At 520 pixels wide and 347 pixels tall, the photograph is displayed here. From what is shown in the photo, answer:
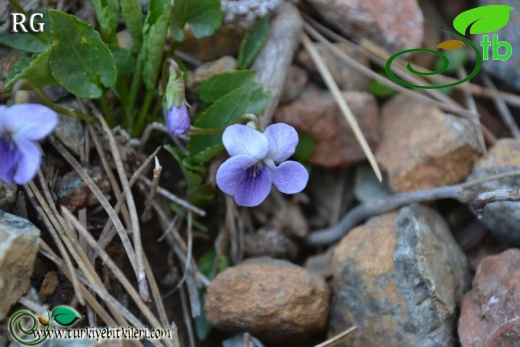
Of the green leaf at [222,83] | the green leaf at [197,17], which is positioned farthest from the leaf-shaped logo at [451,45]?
the green leaf at [197,17]

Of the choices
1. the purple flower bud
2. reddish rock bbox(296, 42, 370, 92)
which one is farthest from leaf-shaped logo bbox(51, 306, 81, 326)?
reddish rock bbox(296, 42, 370, 92)

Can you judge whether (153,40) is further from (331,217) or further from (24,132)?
(331,217)

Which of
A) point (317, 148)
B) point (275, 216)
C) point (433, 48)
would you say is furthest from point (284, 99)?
point (433, 48)

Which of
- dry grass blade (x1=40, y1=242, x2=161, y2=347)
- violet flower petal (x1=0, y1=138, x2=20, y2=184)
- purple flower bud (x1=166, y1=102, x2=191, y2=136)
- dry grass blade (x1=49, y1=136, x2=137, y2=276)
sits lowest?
dry grass blade (x1=40, y1=242, x2=161, y2=347)

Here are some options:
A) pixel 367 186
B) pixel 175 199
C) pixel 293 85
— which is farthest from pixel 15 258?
pixel 367 186

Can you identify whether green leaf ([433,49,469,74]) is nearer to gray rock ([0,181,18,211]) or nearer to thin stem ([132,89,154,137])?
thin stem ([132,89,154,137])

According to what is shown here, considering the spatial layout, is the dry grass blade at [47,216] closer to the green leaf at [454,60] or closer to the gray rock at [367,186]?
the gray rock at [367,186]
